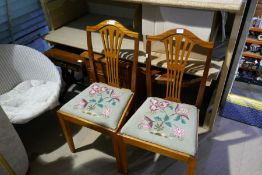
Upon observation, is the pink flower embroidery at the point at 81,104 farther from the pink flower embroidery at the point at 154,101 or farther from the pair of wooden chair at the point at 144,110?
the pink flower embroidery at the point at 154,101

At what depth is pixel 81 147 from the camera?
1.71m

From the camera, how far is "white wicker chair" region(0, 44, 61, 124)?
1638 millimetres

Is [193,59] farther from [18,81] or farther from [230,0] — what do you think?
[18,81]

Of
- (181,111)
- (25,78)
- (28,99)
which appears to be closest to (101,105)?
(181,111)

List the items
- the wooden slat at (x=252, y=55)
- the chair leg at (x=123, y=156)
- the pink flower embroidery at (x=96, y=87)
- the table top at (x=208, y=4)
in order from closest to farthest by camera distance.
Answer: the table top at (x=208, y=4) < the chair leg at (x=123, y=156) < the pink flower embroidery at (x=96, y=87) < the wooden slat at (x=252, y=55)

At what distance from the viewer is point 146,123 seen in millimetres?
1296

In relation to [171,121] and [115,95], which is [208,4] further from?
[115,95]

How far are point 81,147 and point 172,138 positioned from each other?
2.57 ft

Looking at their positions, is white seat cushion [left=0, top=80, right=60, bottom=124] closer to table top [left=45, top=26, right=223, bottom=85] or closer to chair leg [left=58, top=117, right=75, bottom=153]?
chair leg [left=58, top=117, right=75, bottom=153]

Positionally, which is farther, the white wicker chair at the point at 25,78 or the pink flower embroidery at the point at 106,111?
the white wicker chair at the point at 25,78

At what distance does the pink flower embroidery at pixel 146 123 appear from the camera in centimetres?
128

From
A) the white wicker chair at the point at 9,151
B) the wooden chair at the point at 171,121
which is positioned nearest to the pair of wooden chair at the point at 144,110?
the wooden chair at the point at 171,121

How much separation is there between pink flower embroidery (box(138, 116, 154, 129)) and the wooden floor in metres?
0.42

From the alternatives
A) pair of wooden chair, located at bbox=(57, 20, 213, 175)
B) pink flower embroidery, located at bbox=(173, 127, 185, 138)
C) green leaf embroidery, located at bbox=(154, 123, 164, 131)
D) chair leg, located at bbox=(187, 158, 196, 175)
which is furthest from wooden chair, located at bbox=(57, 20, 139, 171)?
chair leg, located at bbox=(187, 158, 196, 175)
